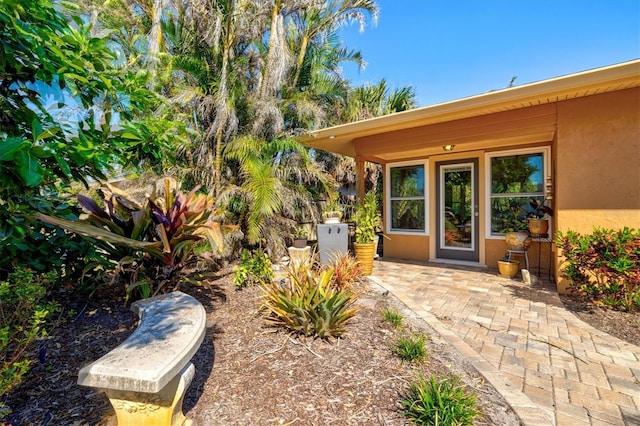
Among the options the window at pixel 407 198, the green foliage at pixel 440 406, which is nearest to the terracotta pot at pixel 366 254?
the window at pixel 407 198

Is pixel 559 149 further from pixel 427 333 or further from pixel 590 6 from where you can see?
pixel 427 333

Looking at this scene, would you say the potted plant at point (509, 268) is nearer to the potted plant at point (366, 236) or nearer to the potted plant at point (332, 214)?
the potted plant at point (366, 236)

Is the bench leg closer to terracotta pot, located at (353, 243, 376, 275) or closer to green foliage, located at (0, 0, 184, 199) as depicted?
green foliage, located at (0, 0, 184, 199)

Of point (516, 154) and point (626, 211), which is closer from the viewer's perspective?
point (626, 211)

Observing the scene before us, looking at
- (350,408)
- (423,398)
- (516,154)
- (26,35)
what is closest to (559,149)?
(516,154)

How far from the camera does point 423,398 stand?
5.40 ft

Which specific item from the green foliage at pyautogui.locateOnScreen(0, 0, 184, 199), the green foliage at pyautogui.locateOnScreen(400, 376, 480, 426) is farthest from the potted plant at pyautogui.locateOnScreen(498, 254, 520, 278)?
the green foliage at pyautogui.locateOnScreen(0, 0, 184, 199)

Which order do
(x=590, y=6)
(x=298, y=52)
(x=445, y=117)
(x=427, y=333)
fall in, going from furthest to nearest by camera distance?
(x=298, y=52), (x=590, y=6), (x=445, y=117), (x=427, y=333)

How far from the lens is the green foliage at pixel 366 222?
533 cm

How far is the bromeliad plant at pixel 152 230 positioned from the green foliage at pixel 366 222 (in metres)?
2.99

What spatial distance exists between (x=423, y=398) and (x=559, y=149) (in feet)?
13.6

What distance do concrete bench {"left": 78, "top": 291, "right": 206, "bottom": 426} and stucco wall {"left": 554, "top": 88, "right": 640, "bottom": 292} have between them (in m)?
4.85

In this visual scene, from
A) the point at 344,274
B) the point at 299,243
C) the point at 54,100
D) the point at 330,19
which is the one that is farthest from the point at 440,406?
the point at 330,19

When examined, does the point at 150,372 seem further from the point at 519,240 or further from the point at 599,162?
the point at 519,240
